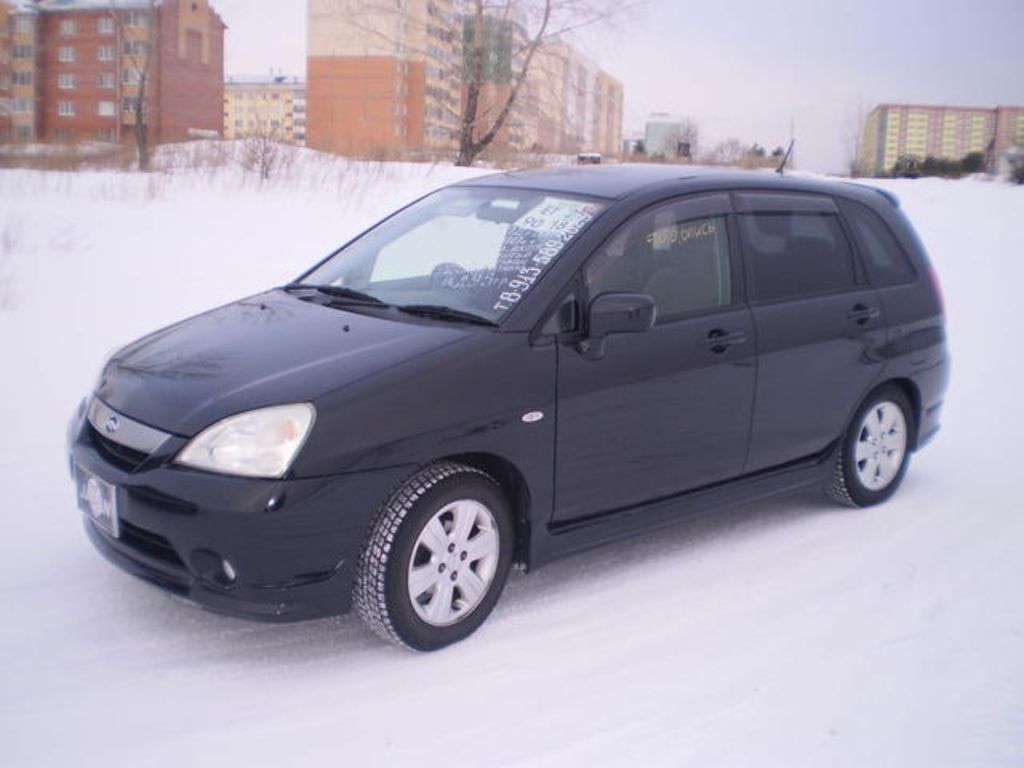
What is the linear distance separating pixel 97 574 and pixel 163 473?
1.13 m

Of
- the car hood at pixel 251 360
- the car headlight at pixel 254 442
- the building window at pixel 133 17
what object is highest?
the building window at pixel 133 17

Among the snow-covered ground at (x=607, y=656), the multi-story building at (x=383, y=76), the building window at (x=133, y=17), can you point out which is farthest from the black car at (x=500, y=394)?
the building window at (x=133, y=17)

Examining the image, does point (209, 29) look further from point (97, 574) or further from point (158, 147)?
point (97, 574)

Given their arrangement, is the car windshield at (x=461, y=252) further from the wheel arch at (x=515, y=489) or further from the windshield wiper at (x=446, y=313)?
the wheel arch at (x=515, y=489)

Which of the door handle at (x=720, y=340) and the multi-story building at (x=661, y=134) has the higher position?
the multi-story building at (x=661, y=134)

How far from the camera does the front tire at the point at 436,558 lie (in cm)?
364

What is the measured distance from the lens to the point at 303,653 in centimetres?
386

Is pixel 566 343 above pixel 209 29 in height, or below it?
below

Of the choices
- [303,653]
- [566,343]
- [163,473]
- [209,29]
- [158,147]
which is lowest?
[303,653]

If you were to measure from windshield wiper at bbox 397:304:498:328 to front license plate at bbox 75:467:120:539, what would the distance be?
4.42ft

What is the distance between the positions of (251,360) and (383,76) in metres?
79.0

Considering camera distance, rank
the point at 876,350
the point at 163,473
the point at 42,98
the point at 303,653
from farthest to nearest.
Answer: the point at 42,98
the point at 876,350
the point at 303,653
the point at 163,473

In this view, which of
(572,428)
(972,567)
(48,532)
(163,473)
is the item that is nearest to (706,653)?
(572,428)

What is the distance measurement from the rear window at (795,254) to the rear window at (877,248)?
0.46ft
